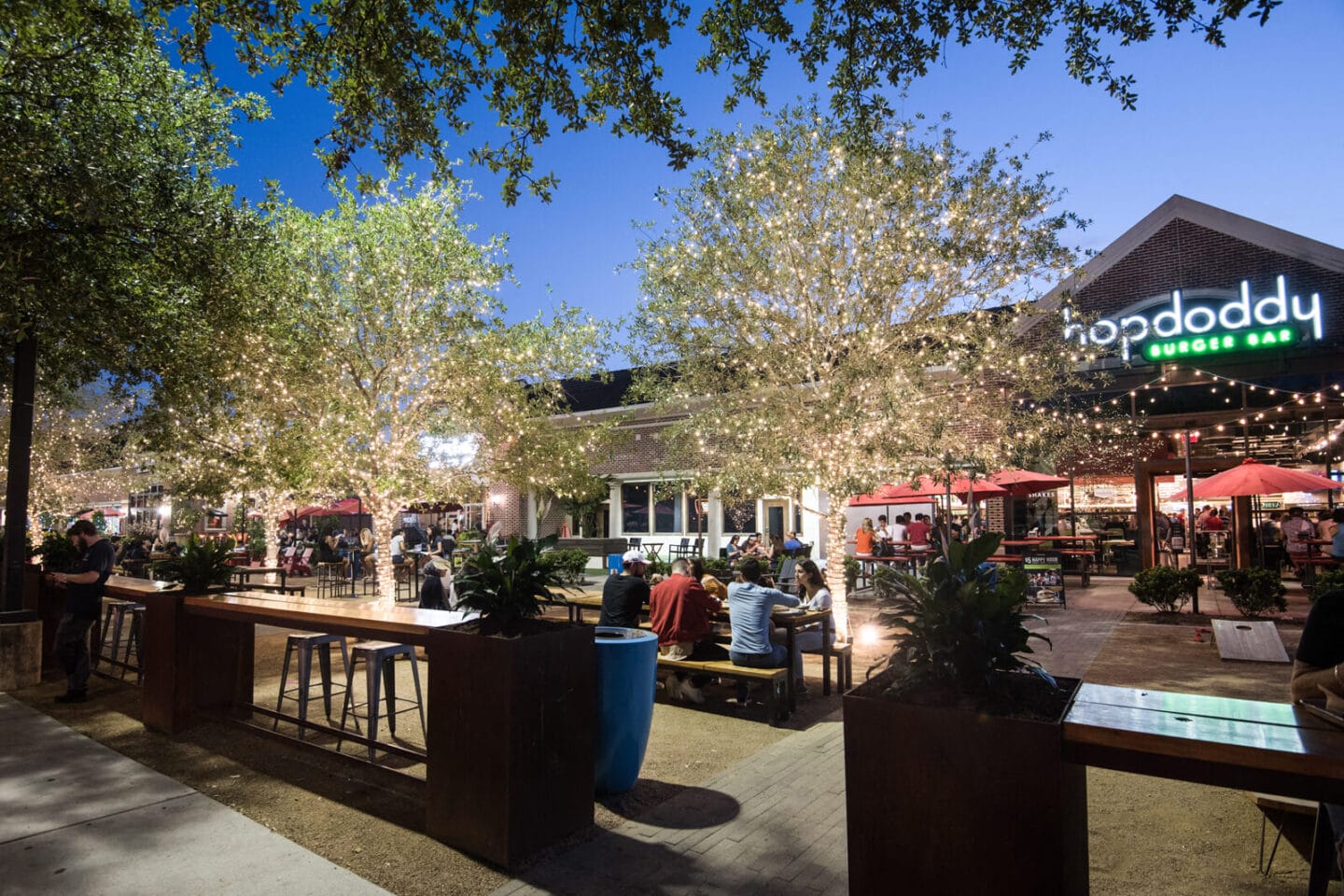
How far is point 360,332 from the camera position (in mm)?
12836

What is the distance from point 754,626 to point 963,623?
4016 millimetres

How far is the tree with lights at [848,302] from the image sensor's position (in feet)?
33.0

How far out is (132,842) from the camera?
396cm

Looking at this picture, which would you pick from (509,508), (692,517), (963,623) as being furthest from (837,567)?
(509,508)

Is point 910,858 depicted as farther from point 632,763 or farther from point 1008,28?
point 1008,28

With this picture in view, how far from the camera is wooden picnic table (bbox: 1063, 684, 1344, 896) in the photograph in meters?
2.22

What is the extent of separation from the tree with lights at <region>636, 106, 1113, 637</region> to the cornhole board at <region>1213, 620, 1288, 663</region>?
128 inches

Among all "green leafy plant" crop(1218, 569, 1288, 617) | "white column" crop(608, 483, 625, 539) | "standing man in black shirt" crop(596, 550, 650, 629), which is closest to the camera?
"standing man in black shirt" crop(596, 550, 650, 629)

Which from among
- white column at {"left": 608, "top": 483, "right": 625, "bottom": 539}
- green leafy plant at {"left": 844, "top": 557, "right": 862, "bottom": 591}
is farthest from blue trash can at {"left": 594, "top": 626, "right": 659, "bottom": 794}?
white column at {"left": 608, "top": 483, "right": 625, "bottom": 539}

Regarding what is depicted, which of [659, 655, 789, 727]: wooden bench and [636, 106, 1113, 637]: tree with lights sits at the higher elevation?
[636, 106, 1113, 637]: tree with lights

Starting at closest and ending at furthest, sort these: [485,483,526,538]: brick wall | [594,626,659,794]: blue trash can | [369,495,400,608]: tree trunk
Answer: [594,626,659,794]: blue trash can, [369,495,400,608]: tree trunk, [485,483,526,538]: brick wall

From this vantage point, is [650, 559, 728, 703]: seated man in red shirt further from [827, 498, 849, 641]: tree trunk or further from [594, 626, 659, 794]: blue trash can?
[827, 498, 849, 641]: tree trunk

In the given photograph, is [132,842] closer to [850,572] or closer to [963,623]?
[963,623]

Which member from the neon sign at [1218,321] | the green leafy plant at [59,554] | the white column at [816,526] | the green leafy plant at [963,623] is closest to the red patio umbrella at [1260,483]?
the neon sign at [1218,321]
